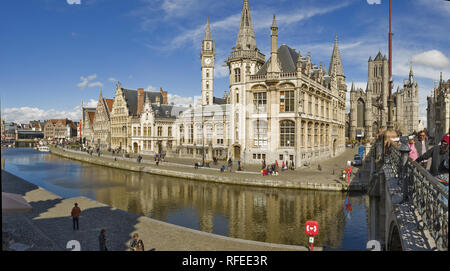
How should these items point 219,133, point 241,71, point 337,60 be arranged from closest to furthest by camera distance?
point 241,71
point 219,133
point 337,60

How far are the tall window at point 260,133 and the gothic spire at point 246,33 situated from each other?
13.8 metres

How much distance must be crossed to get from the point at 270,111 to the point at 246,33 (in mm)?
16089

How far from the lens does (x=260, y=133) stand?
39.6 metres

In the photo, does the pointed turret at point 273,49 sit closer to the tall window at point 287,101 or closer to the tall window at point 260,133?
the tall window at point 287,101

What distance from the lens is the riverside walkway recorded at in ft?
37.2

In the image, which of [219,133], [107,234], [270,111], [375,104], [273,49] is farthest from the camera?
[375,104]

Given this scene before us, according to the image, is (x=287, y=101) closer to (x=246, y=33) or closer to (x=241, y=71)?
(x=241, y=71)

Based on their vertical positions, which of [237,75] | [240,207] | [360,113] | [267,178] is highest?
[237,75]

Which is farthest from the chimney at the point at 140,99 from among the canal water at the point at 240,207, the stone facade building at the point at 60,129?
the stone facade building at the point at 60,129

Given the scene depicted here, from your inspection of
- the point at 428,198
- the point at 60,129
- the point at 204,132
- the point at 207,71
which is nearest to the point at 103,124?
the point at 207,71

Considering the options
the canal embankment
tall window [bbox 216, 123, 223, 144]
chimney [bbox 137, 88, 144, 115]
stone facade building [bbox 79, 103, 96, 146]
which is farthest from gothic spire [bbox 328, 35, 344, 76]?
stone facade building [bbox 79, 103, 96, 146]

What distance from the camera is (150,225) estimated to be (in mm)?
14297

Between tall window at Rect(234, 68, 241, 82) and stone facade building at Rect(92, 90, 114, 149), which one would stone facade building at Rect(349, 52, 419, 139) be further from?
stone facade building at Rect(92, 90, 114, 149)

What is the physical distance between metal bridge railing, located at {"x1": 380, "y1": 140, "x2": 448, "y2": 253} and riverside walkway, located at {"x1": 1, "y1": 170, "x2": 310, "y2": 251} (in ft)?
20.1
